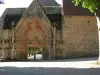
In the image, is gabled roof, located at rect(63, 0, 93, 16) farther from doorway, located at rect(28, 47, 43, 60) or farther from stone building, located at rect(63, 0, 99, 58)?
doorway, located at rect(28, 47, 43, 60)

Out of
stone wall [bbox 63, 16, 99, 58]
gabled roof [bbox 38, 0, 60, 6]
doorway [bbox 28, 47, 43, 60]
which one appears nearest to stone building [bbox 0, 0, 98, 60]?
stone wall [bbox 63, 16, 99, 58]

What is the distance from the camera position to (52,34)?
41.6m

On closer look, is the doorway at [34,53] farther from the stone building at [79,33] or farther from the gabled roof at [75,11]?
the gabled roof at [75,11]

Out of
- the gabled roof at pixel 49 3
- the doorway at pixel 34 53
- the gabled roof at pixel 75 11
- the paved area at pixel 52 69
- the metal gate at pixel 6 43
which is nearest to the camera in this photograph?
the paved area at pixel 52 69

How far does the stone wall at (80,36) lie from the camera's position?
41594 mm

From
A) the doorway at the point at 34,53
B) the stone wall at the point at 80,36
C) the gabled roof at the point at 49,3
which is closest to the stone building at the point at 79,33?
the stone wall at the point at 80,36

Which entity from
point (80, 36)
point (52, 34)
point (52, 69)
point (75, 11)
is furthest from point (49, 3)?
point (52, 69)

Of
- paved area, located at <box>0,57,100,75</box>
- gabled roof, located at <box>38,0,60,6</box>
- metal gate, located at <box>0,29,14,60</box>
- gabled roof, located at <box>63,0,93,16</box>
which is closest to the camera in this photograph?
paved area, located at <box>0,57,100,75</box>

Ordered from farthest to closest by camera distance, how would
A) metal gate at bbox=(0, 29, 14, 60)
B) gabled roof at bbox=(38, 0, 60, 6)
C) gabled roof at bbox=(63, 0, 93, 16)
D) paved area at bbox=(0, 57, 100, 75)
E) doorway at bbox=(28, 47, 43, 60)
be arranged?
doorway at bbox=(28, 47, 43, 60)
gabled roof at bbox=(38, 0, 60, 6)
gabled roof at bbox=(63, 0, 93, 16)
metal gate at bbox=(0, 29, 14, 60)
paved area at bbox=(0, 57, 100, 75)

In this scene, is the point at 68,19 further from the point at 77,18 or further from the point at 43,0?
the point at 43,0

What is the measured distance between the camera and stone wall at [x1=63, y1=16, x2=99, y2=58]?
41594mm

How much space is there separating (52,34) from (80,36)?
4198mm

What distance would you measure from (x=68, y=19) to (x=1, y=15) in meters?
11.3

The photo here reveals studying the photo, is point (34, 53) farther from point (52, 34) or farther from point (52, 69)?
point (52, 69)
